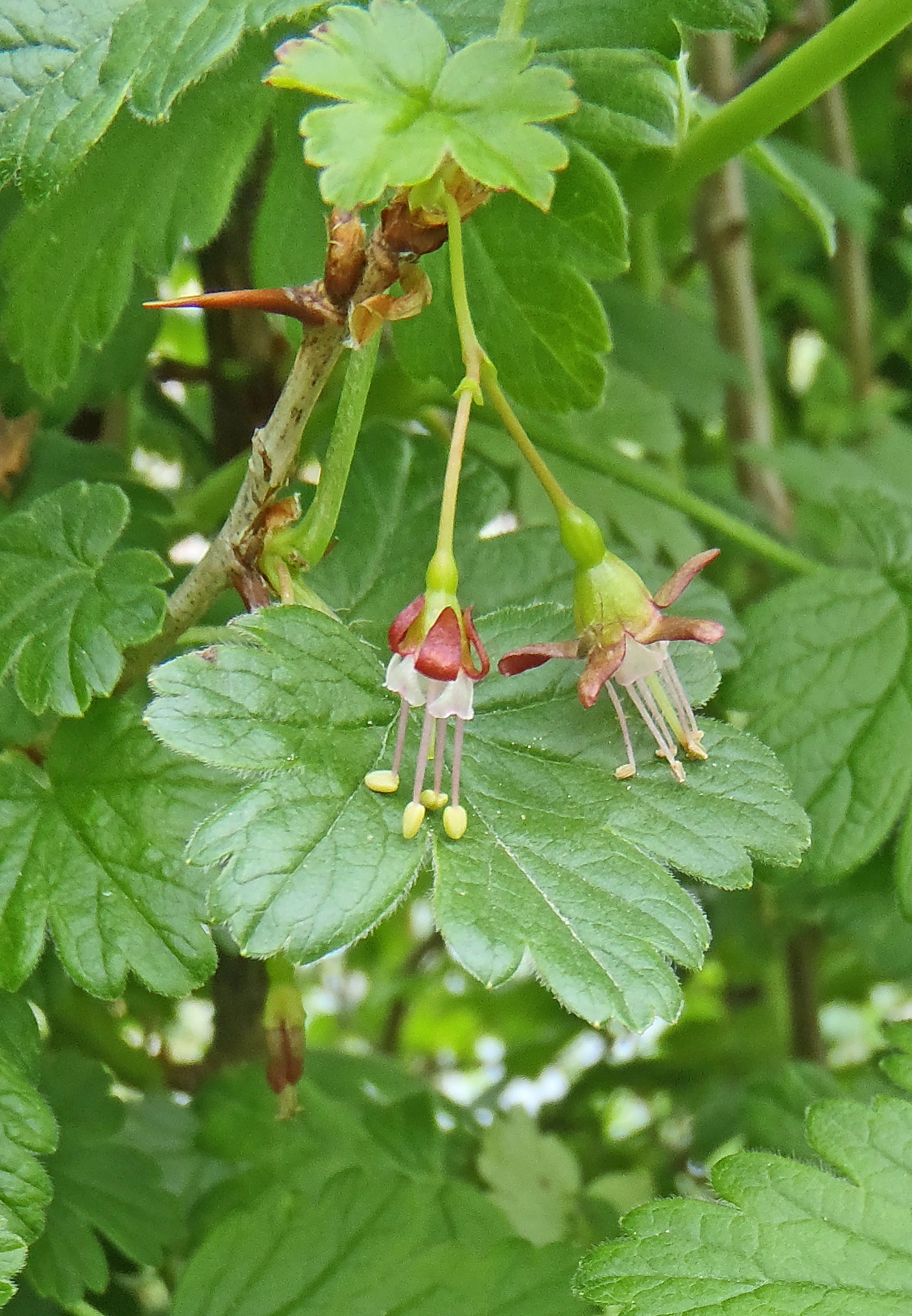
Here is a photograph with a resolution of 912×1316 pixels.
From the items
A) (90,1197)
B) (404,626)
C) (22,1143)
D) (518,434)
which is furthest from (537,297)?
(90,1197)

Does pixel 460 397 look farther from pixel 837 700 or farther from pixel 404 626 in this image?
pixel 837 700

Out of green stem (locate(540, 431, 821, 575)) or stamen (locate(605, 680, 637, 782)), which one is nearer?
stamen (locate(605, 680, 637, 782))

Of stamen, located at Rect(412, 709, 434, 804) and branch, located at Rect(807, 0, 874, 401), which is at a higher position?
stamen, located at Rect(412, 709, 434, 804)

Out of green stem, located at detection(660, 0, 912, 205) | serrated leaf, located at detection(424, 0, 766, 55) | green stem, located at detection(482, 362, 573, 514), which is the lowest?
green stem, located at detection(482, 362, 573, 514)

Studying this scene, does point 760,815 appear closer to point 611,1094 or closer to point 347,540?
point 347,540

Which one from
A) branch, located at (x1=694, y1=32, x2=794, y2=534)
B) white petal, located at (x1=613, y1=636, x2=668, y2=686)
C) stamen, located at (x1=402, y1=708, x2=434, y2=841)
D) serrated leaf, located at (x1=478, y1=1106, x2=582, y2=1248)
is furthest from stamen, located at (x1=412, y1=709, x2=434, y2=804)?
branch, located at (x1=694, y1=32, x2=794, y2=534)

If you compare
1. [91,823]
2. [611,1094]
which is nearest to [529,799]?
[91,823]

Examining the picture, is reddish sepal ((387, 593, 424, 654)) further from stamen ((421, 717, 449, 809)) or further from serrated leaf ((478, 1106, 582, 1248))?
serrated leaf ((478, 1106, 582, 1248))
